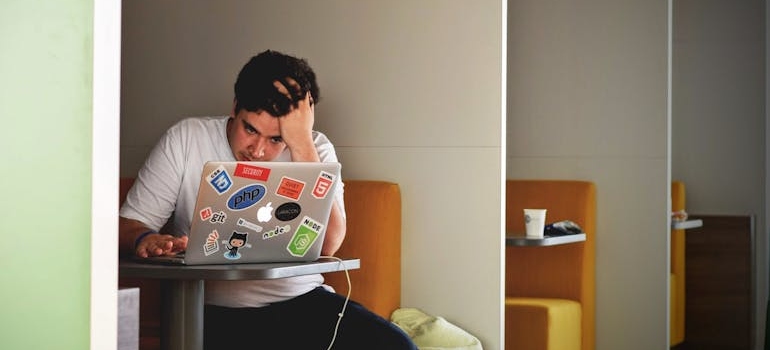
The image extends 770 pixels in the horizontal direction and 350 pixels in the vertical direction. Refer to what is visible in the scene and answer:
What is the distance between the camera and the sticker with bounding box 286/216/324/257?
2.45 meters

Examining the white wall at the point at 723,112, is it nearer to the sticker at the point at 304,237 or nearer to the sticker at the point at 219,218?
the sticker at the point at 304,237

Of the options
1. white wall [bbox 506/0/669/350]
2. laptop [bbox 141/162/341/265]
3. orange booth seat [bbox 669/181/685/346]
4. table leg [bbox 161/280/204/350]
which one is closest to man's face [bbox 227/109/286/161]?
laptop [bbox 141/162/341/265]

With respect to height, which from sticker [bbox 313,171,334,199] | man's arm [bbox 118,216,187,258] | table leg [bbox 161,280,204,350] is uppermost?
sticker [bbox 313,171,334,199]

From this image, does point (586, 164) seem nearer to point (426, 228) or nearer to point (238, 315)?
point (426, 228)

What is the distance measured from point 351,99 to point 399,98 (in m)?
0.18

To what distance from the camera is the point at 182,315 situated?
2377 mm

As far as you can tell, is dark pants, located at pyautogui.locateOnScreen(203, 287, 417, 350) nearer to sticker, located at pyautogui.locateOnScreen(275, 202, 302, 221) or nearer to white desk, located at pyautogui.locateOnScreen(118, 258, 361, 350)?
white desk, located at pyautogui.locateOnScreen(118, 258, 361, 350)

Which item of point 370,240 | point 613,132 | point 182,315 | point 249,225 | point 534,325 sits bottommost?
point 534,325

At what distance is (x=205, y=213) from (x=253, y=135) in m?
0.69

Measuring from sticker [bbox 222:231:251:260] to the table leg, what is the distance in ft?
0.31

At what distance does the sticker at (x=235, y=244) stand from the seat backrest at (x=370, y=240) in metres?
1.05

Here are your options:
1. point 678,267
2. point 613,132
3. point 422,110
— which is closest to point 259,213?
point 422,110

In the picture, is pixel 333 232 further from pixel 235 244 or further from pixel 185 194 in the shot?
pixel 235 244

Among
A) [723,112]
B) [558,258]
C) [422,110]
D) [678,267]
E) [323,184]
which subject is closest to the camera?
[323,184]
